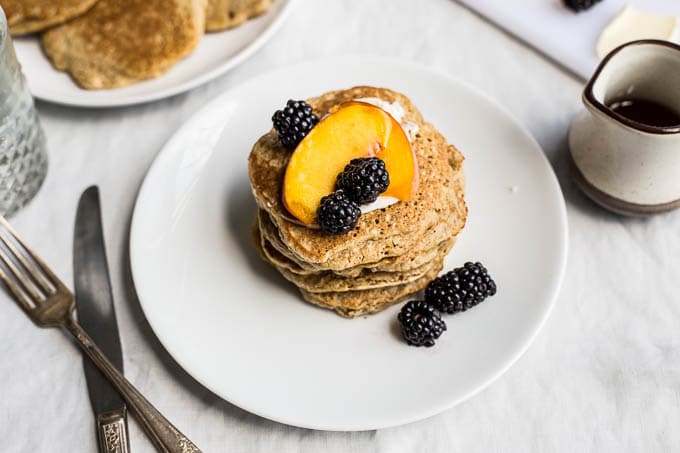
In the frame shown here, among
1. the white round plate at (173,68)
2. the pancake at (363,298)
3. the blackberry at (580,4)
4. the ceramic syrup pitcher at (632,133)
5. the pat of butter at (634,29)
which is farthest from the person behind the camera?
the blackberry at (580,4)

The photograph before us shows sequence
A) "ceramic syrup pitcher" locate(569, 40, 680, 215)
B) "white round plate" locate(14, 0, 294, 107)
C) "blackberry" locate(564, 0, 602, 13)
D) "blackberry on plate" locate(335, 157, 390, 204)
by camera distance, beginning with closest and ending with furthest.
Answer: "blackberry on plate" locate(335, 157, 390, 204)
"ceramic syrup pitcher" locate(569, 40, 680, 215)
"white round plate" locate(14, 0, 294, 107)
"blackberry" locate(564, 0, 602, 13)

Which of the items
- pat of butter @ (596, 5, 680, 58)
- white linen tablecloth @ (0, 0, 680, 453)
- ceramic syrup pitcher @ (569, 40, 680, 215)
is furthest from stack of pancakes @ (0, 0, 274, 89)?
pat of butter @ (596, 5, 680, 58)

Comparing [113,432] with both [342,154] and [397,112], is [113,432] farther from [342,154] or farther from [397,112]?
[397,112]

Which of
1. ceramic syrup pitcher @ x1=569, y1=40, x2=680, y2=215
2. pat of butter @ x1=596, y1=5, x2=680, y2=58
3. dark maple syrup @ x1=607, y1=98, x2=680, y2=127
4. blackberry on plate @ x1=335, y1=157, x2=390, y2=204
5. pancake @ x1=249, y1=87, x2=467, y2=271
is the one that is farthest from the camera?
pat of butter @ x1=596, y1=5, x2=680, y2=58

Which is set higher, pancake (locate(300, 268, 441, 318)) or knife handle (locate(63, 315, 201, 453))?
knife handle (locate(63, 315, 201, 453))

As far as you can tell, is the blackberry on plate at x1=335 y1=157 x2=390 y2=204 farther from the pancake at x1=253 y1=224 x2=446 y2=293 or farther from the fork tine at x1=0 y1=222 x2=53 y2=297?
the fork tine at x1=0 y1=222 x2=53 y2=297

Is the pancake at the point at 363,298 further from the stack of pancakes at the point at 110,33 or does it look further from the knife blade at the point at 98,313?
the stack of pancakes at the point at 110,33

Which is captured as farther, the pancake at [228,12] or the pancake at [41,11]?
the pancake at [228,12]

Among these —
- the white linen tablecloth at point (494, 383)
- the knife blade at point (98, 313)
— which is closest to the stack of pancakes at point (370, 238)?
the white linen tablecloth at point (494, 383)
